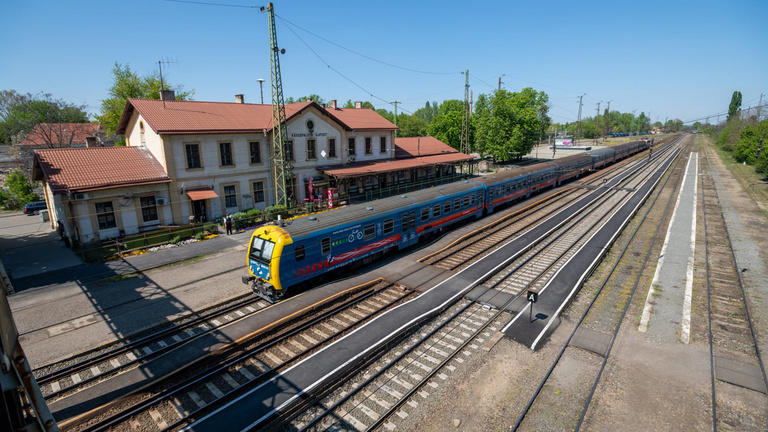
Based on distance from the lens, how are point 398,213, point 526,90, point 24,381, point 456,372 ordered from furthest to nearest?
point 526,90
point 398,213
point 456,372
point 24,381

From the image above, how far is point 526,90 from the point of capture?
65.3m

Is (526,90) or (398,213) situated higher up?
(526,90)

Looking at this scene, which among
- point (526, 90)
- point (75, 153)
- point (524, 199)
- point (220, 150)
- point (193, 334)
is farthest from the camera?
point (526, 90)

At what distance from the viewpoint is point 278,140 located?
2962 centimetres

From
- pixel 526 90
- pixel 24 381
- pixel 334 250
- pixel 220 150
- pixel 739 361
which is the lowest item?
pixel 739 361

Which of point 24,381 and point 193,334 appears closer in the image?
point 24,381

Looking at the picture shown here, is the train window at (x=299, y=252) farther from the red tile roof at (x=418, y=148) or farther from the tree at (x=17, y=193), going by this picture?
the tree at (x=17, y=193)

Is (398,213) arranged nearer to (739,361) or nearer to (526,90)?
(739,361)

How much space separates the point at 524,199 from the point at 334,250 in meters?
26.4

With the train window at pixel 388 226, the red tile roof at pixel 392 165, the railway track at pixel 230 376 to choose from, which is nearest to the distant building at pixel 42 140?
the red tile roof at pixel 392 165

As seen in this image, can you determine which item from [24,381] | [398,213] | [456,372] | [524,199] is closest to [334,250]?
[398,213]

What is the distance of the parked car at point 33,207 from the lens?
35.7 meters

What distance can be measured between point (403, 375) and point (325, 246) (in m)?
7.30

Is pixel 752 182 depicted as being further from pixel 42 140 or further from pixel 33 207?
pixel 42 140
